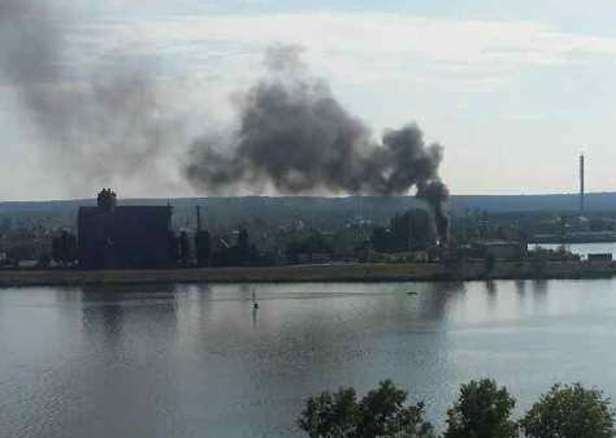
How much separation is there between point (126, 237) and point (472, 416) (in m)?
18.1

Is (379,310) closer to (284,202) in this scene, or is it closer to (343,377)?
(343,377)

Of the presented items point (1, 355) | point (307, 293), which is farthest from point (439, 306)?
point (1, 355)

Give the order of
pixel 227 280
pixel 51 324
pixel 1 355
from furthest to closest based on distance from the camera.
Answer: pixel 227 280 < pixel 51 324 < pixel 1 355

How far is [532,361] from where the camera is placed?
10.2 metres

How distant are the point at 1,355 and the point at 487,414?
724cm

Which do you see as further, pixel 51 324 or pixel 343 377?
pixel 51 324

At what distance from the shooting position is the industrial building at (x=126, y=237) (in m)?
22.8

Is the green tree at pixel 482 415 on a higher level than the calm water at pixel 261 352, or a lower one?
higher

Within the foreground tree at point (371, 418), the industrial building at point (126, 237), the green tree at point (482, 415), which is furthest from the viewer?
the industrial building at point (126, 237)

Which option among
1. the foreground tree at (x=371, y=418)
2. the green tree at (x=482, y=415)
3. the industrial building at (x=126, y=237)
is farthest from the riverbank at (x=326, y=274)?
the green tree at (x=482, y=415)

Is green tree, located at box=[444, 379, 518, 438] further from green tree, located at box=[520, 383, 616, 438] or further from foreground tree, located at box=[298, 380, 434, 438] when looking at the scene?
foreground tree, located at box=[298, 380, 434, 438]

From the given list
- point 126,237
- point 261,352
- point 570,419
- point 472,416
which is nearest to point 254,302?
point 261,352

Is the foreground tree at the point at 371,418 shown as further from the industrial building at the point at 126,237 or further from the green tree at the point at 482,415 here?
the industrial building at the point at 126,237

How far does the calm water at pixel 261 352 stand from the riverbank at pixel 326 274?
88.7 inches
